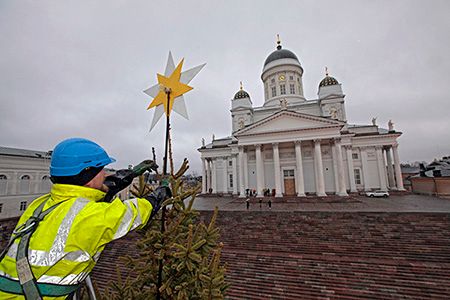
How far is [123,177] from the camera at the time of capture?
1.97 m

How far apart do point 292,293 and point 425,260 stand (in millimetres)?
6197

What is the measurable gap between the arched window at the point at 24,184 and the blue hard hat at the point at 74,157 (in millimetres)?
33379

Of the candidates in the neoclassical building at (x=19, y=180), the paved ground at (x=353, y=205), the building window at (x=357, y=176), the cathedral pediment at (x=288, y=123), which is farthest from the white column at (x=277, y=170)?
the neoclassical building at (x=19, y=180)

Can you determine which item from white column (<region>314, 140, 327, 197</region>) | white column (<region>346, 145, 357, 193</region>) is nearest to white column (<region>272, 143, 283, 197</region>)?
white column (<region>314, 140, 327, 197</region>)

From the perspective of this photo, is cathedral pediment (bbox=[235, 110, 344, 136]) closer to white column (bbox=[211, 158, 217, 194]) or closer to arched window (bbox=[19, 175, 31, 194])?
white column (bbox=[211, 158, 217, 194])

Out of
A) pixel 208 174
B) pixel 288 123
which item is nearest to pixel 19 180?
pixel 208 174

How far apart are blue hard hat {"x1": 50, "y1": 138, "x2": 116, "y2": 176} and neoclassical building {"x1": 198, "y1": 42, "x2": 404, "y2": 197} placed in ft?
80.4

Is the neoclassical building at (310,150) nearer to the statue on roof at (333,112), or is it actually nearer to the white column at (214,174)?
the statue on roof at (333,112)

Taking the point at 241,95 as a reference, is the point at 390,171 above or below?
below

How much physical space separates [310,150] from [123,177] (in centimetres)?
2752

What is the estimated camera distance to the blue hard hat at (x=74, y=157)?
4.92ft

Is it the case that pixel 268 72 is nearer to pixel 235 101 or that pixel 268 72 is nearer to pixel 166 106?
pixel 235 101

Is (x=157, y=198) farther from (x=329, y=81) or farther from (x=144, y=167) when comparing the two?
(x=329, y=81)

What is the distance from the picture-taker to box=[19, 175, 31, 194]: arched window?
2441cm
